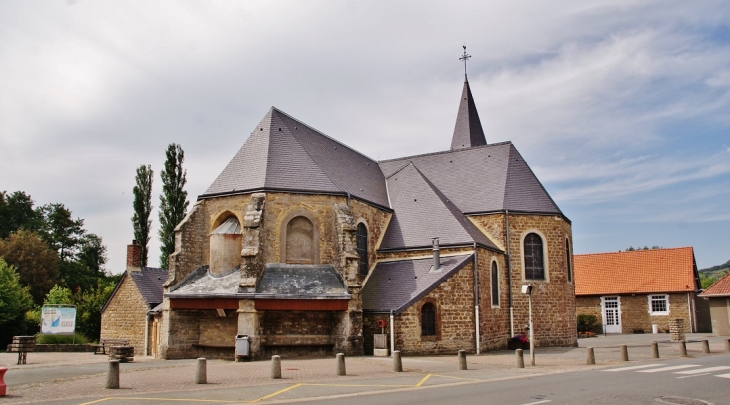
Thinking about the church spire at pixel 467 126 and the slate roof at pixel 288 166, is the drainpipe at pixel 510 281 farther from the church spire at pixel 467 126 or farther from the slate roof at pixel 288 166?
the church spire at pixel 467 126

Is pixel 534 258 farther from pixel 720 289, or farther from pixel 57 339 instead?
pixel 57 339

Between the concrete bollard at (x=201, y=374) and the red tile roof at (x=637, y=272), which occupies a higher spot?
the red tile roof at (x=637, y=272)

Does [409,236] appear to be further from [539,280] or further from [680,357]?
[680,357]

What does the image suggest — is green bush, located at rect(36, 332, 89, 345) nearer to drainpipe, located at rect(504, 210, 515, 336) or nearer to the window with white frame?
drainpipe, located at rect(504, 210, 515, 336)

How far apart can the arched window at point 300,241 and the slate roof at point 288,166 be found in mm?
1350

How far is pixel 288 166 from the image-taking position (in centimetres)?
2431

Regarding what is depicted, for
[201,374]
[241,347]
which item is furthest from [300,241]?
[201,374]

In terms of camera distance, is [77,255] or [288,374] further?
[77,255]

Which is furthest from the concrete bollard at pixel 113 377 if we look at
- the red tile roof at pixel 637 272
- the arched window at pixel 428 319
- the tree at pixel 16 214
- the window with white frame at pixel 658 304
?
the tree at pixel 16 214

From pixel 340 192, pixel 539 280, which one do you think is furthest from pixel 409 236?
pixel 539 280

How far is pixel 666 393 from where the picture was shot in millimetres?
11430

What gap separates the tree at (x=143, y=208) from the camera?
38125mm

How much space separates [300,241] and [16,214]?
154 feet

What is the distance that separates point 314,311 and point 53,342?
58.8 ft
